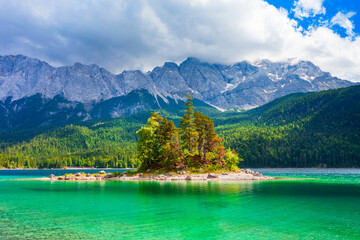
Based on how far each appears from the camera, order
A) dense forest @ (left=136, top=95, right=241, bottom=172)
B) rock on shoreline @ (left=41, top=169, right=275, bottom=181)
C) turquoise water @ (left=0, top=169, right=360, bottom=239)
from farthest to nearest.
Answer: dense forest @ (left=136, top=95, right=241, bottom=172) → rock on shoreline @ (left=41, top=169, right=275, bottom=181) → turquoise water @ (left=0, top=169, right=360, bottom=239)

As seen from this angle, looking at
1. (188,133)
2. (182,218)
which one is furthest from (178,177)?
(182,218)

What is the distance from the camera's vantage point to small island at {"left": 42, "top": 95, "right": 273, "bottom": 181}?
96.7 meters

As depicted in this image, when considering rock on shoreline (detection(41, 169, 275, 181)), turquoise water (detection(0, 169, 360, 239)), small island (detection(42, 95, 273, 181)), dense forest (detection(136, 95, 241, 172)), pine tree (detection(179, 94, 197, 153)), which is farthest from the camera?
pine tree (detection(179, 94, 197, 153))

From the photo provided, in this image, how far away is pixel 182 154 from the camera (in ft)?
324

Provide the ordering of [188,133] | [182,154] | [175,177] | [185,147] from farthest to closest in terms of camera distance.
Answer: [188,133] < [185,147] < [182,154] < [175,177]

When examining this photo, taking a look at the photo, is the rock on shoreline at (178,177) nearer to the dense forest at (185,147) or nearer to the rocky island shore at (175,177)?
the rocky island shore at (175,177)

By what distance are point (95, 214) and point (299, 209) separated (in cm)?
2667

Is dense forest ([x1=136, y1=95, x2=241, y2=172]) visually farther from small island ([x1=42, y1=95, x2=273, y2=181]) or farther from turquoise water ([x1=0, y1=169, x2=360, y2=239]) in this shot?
turquoise water ([x1=0, y1=169, x2=360, y2=239])

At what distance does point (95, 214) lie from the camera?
3562 centimetres

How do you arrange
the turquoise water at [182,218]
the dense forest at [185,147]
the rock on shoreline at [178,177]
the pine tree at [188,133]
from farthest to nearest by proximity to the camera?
the pine tree at [188,133], the dense forest at [185,147], the rock on shoreline at [178,177], the turquoise water at [182,218]

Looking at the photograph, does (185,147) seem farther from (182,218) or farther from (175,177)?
(182,218)

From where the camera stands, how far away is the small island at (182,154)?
96.7m

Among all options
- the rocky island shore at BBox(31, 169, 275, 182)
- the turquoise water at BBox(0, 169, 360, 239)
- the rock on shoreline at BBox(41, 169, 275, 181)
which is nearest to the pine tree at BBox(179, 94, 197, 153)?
the rocky island shore at BBox(31, 169, 275, 182)

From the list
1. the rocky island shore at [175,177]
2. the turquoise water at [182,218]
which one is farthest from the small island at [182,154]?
the turquoise water at [182,218]
